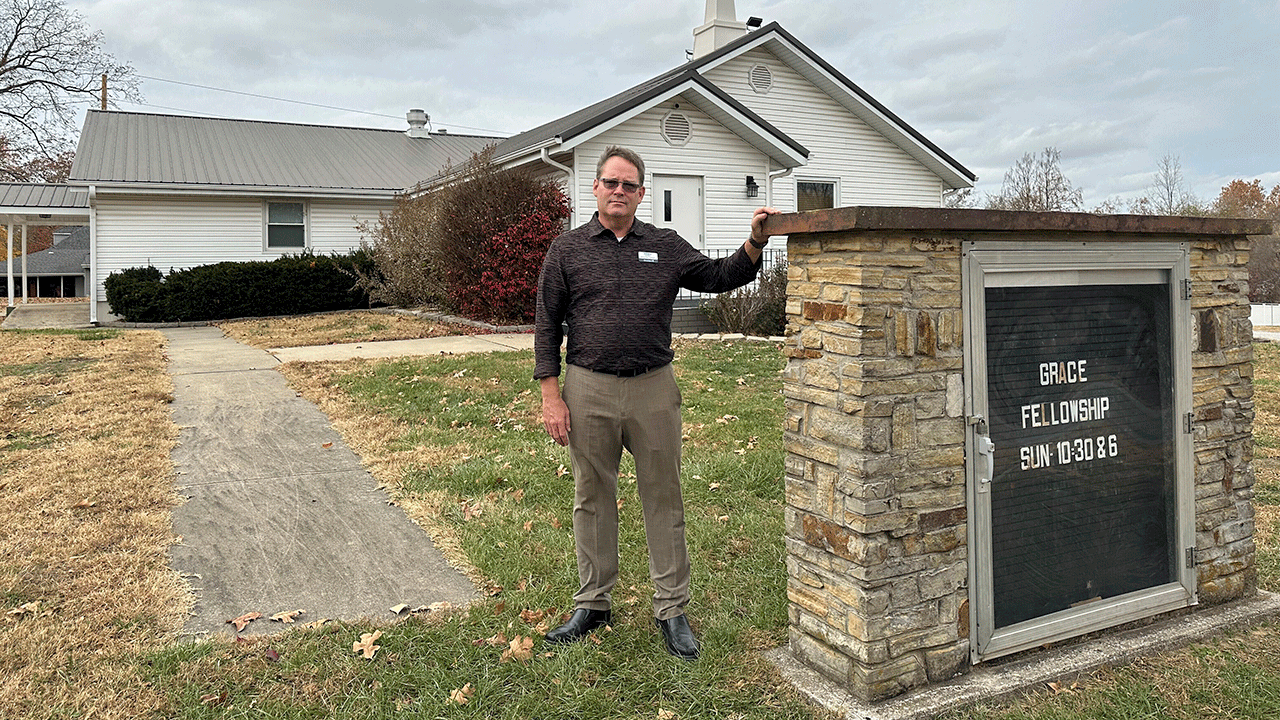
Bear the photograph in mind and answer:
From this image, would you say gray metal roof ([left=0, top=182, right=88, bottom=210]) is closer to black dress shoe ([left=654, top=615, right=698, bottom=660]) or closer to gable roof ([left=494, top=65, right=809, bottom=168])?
gable roof ([left=494, top=65, right=809, bottom=168])

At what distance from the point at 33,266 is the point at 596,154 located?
40953mm

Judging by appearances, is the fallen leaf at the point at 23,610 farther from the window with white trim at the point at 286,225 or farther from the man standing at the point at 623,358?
the window with white trim at the point at 286,225

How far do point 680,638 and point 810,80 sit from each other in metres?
17.6

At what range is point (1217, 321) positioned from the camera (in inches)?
143

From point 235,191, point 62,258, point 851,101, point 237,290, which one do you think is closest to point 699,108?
point 851,101

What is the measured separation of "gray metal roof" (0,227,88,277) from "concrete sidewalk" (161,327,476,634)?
42.0 m

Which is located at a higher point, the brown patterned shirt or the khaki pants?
the brown patterned shirt

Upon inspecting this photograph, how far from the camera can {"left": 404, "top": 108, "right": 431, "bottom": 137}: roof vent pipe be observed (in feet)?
86.9

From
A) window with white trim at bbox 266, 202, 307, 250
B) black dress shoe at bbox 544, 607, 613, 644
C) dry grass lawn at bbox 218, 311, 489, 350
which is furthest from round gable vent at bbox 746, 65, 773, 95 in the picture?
black dress shoe at bbox 544, 607, 613, 644

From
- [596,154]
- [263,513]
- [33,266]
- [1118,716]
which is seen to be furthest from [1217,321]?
[33,266]

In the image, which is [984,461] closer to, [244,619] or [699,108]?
[244,619]

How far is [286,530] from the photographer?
478cm

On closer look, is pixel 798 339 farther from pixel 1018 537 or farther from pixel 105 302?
pixel 105 302

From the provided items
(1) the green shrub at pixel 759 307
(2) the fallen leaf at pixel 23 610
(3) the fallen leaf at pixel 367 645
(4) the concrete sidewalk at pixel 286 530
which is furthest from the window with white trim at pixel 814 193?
(2) the fallen leaf at pixel 23 610
